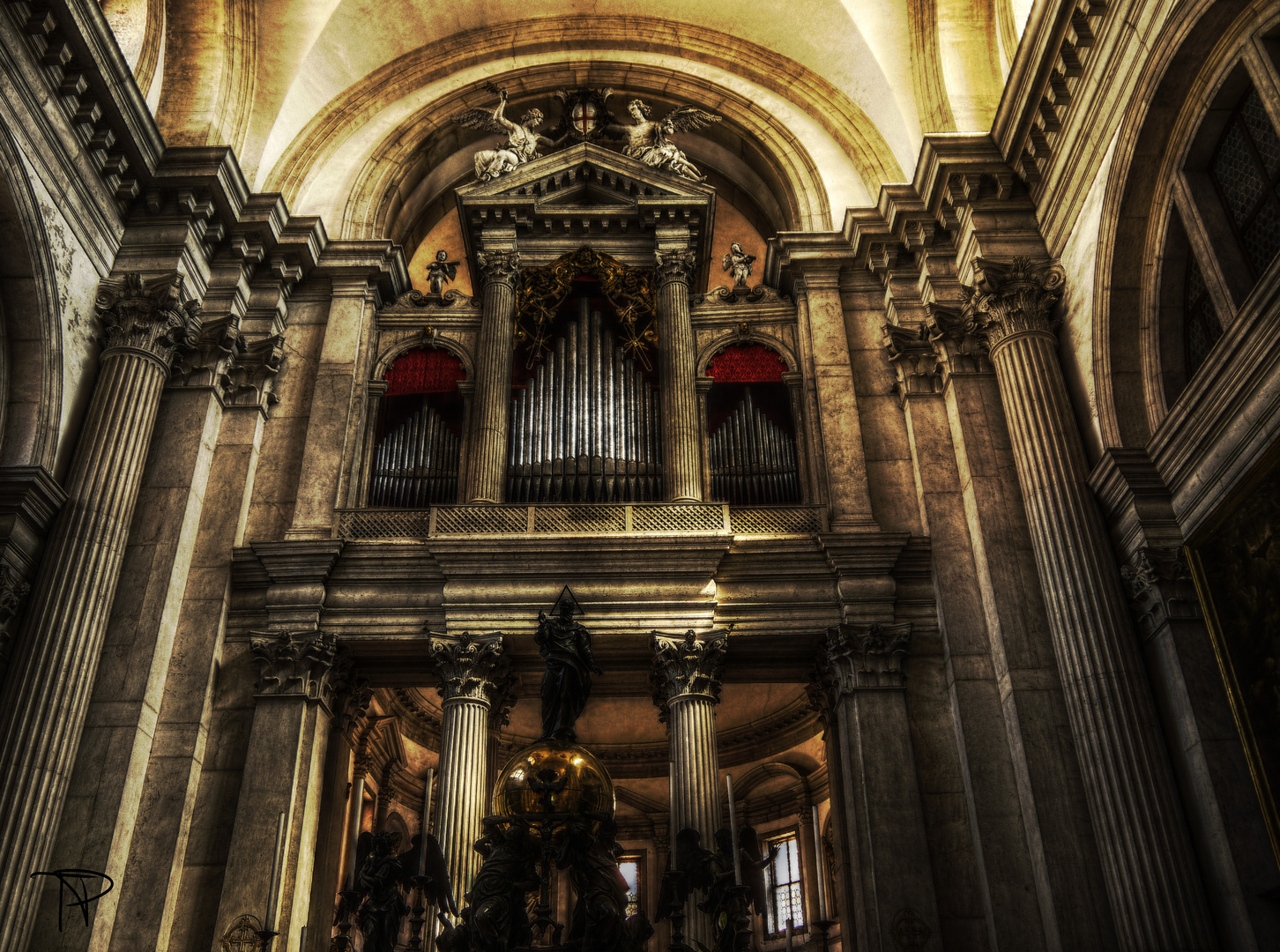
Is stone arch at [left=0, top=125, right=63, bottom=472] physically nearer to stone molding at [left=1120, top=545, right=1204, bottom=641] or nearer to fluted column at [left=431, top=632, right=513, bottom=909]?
fluted column at [left=431, top=632, right=513, bottom=909]

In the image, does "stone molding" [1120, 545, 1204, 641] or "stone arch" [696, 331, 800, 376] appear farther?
"stone arch" [696, 331, 800, 376]

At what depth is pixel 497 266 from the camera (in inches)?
637

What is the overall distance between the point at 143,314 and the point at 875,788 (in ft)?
33.8

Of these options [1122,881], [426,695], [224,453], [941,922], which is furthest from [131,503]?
[1122,881]

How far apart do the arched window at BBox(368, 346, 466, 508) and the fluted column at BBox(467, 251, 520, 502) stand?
42cm

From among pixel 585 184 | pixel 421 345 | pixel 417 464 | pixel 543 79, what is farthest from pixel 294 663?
pixel 543 79

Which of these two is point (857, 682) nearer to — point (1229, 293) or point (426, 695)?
point (1229, 293)

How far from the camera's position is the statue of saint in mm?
8359

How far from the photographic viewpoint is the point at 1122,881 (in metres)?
9.63

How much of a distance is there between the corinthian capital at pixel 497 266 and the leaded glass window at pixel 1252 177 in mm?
9511

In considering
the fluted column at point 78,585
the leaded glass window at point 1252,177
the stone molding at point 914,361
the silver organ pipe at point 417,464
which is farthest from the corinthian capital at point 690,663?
the leaded glass window at point 1252,177

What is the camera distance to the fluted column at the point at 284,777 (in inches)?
443

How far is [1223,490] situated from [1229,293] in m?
1.91

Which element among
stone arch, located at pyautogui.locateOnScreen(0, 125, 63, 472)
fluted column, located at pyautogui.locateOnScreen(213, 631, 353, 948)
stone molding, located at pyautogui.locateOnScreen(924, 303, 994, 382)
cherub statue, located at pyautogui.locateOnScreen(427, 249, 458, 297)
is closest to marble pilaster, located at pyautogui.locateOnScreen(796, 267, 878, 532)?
stone molding, located at pyautogui.locateOnScreen(924, 303, 994, 382)
